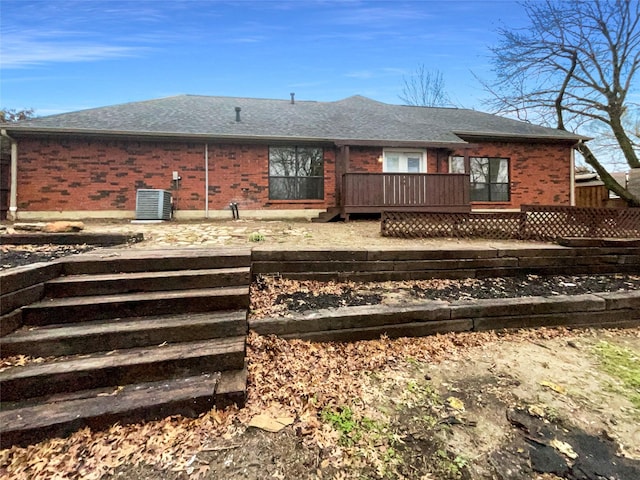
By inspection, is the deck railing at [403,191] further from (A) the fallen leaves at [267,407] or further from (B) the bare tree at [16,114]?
(B) the bare tree at [16,114]

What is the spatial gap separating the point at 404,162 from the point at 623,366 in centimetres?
876

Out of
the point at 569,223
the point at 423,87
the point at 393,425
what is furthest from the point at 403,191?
the point at 423,87

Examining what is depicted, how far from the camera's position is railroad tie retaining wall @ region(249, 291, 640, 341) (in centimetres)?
282

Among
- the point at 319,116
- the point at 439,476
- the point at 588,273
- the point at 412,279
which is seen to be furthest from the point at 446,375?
the point at 319,116

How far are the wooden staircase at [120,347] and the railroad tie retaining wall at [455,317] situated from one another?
1.77 ft

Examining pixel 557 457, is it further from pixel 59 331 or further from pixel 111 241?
pixel 111 241

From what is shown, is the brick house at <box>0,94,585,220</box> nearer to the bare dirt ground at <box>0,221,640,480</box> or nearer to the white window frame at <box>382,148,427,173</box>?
the white window frame at <box>382,148,427,173</box>

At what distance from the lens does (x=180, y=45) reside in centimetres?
1071

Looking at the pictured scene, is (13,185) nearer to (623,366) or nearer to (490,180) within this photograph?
(623,366)

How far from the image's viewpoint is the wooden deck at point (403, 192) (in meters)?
9.09

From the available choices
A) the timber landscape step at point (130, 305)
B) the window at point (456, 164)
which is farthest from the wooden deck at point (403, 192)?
the timber landscape step at point (130, 305)

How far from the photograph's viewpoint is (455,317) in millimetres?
3156

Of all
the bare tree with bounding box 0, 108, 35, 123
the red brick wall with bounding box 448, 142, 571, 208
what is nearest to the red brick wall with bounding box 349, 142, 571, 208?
the red brick wall with bounding box 448, 142, 571, 208

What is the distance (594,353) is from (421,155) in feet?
28.5
